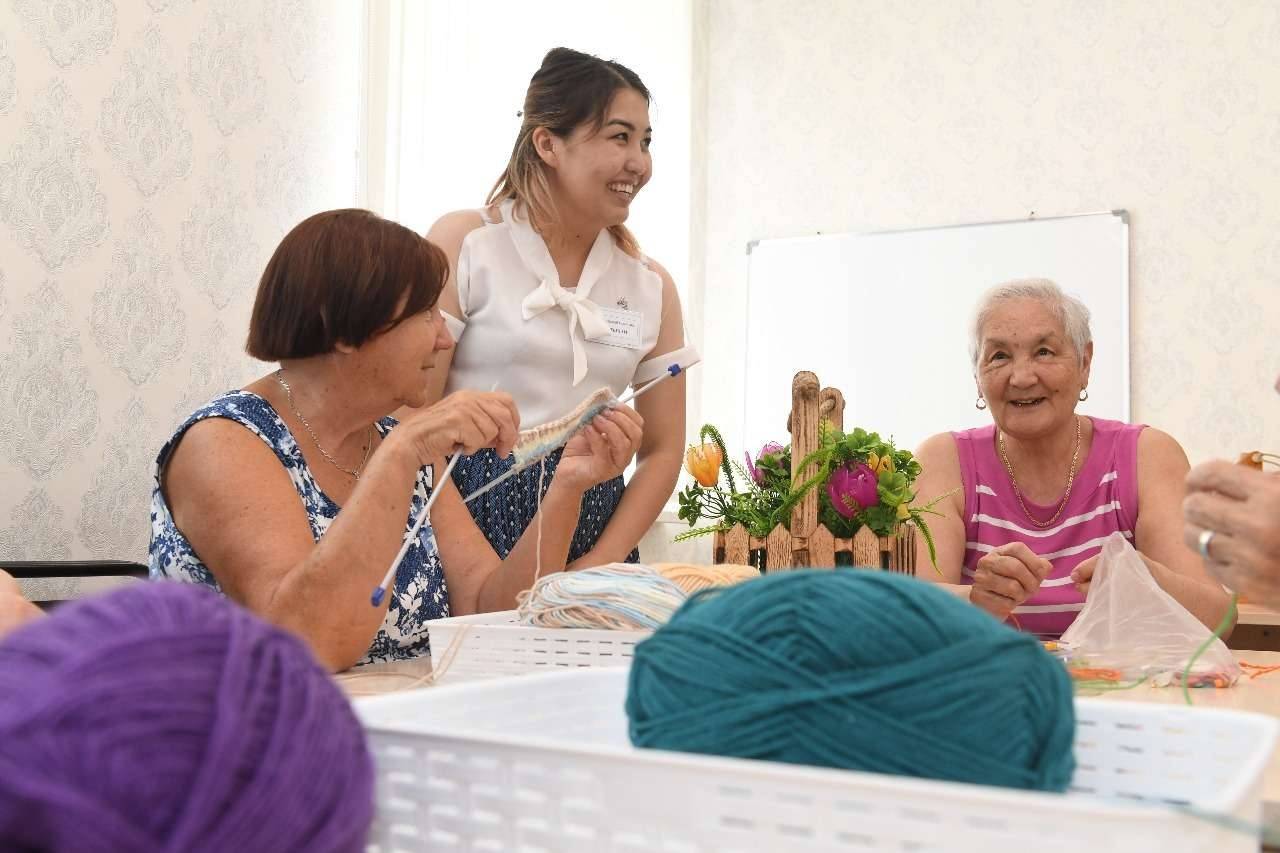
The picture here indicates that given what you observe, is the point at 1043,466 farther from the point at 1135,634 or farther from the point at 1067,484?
the point at 1135,634

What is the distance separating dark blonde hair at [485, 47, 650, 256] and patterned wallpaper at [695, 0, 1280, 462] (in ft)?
7.09

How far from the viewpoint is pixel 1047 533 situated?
2.10 metres

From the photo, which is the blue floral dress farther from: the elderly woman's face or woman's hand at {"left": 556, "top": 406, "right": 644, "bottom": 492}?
the elderly woman's face

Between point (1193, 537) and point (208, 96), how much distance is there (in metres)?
2.48

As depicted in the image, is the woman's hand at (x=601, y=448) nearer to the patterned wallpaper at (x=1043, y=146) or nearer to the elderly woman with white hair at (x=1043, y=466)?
the elderly woman with white hair at (x=1043, y=466)

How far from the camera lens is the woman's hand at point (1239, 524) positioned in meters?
0.83

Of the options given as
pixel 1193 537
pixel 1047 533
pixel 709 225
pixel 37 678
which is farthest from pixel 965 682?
pixel 709 225

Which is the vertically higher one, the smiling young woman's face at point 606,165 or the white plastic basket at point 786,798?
the smiling young woman's face at point 606,165

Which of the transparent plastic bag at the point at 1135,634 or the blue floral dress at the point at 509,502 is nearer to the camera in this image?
the transparent plastic bag at the point at 1135,634

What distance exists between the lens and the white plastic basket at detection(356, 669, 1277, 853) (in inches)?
15.2

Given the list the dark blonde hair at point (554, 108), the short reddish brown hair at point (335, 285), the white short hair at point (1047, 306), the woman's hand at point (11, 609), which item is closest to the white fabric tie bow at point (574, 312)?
the dark blonde hair at point (554, 108)

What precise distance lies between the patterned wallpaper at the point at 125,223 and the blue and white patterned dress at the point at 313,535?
37.2 inches

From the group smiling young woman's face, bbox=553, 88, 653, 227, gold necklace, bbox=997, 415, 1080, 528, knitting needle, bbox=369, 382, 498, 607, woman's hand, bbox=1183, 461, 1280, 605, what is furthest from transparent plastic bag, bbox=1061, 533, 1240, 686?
smiling young woman's face, bbox=553, 88, 653, 227

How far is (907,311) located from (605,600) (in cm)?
307
